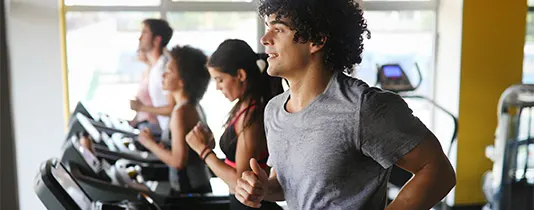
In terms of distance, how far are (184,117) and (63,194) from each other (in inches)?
66.5

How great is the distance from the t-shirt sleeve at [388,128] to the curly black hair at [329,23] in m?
0.20

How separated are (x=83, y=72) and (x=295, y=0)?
2791 mm

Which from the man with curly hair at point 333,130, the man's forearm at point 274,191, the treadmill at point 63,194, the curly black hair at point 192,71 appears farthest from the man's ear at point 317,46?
the curly black hair at point 192,71

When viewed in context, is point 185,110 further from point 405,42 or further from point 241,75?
point 405,42

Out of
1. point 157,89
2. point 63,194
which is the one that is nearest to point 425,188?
point 63,194

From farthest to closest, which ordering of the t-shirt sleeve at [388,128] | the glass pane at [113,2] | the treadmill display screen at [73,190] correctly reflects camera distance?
the glass pane at [113,2] < the treadmill display screen at [73,190] < the t-shirt sleeve at [388,128]

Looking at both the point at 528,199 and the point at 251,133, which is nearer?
the point at 251,133

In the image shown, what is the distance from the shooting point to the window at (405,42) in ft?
13.9

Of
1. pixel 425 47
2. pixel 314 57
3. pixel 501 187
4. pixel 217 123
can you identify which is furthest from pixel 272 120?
pixel 425 47

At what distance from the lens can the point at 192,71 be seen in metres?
3.80

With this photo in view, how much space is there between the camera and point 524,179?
3863 millimetres

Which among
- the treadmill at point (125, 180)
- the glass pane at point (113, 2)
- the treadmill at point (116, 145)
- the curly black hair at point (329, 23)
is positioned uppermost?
the glass pane at point (113, 2)

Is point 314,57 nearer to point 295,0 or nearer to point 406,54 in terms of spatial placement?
point 295,0

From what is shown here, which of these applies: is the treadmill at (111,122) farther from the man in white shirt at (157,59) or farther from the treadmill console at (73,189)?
the treadmill console at (73,189)
